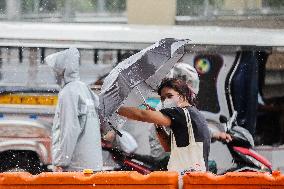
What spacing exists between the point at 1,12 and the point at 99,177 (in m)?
4.71

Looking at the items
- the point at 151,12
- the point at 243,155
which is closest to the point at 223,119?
the point at 243,155

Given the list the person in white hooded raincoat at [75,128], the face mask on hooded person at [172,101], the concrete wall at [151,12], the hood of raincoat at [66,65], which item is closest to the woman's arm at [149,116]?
the face mask on hooded person at [172,101]

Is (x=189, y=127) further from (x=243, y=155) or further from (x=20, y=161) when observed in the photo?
(x=20, y=161)

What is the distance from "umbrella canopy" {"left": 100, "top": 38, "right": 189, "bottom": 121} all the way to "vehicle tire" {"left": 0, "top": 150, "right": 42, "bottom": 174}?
127 inches

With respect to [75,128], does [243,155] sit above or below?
below

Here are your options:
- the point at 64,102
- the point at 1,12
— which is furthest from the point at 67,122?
the point at 1,12

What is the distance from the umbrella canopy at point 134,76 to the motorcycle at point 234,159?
115 inches

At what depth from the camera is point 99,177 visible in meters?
5.10

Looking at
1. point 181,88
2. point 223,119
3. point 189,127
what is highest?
point 181,88

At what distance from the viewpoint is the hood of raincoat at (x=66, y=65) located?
6.96 metres

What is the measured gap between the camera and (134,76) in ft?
17.8

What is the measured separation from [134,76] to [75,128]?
4.37 feet

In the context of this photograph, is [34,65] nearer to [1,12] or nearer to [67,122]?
[1,12]

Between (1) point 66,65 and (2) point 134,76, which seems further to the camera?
(1) point 66,65
